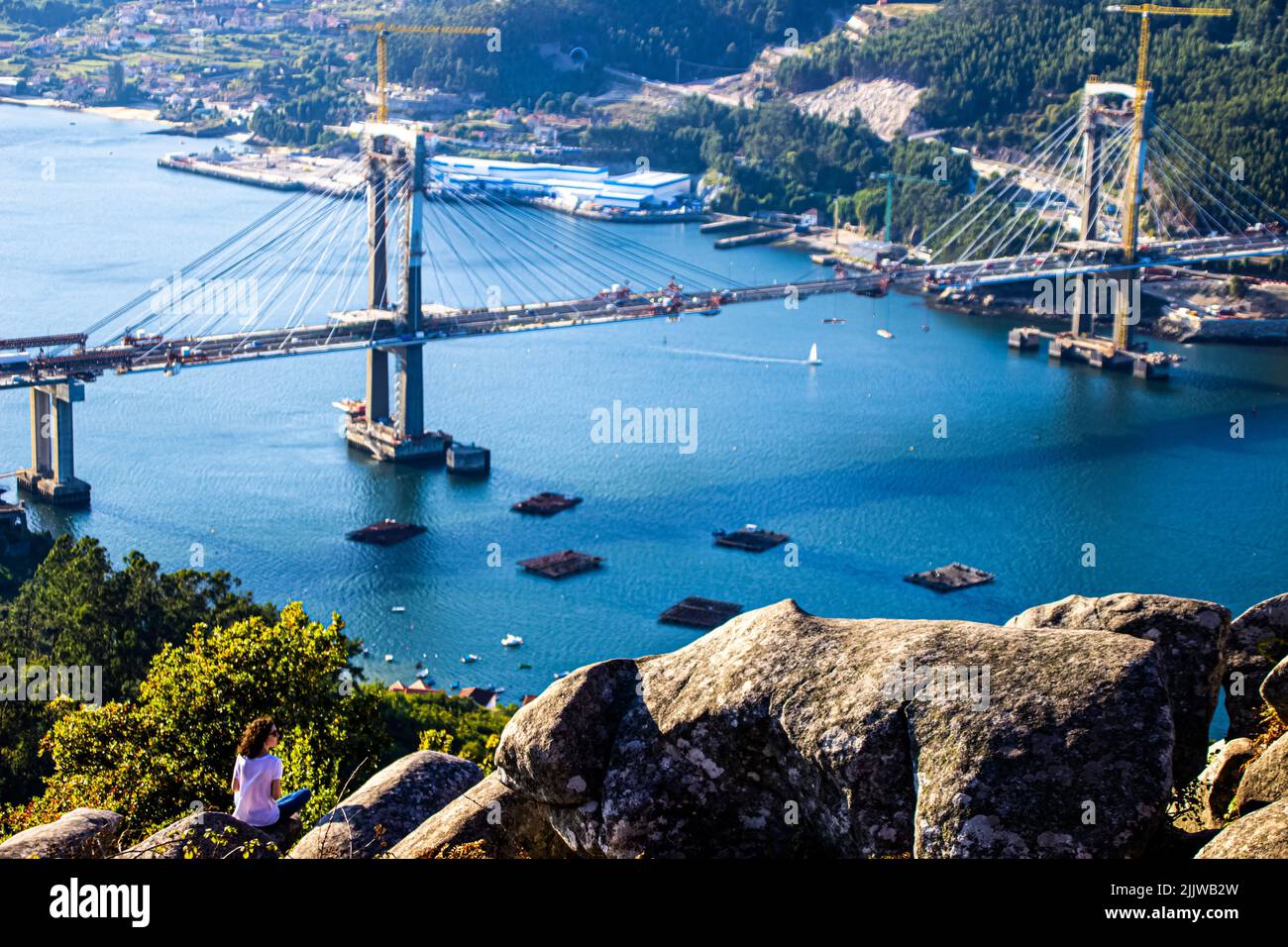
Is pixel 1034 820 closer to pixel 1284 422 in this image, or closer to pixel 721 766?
Result: pixel 721 766

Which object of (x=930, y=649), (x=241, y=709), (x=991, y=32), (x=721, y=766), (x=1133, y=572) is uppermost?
(x=991, y=32)

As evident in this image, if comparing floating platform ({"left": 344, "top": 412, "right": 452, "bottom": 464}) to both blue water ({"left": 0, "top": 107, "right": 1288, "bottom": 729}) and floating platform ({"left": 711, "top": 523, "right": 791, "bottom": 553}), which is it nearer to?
blue water ({"left": 0, "top": 107, "right": 1288, "bottom": 729})

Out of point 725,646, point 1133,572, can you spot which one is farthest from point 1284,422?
point 725,646

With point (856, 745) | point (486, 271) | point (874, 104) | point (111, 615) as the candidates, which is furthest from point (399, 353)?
point (874, 104)

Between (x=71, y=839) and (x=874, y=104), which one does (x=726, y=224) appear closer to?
(x=874, y=104)

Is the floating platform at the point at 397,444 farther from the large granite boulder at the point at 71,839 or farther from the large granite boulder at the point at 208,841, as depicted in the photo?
the large granite boulder at the point at 208,841
